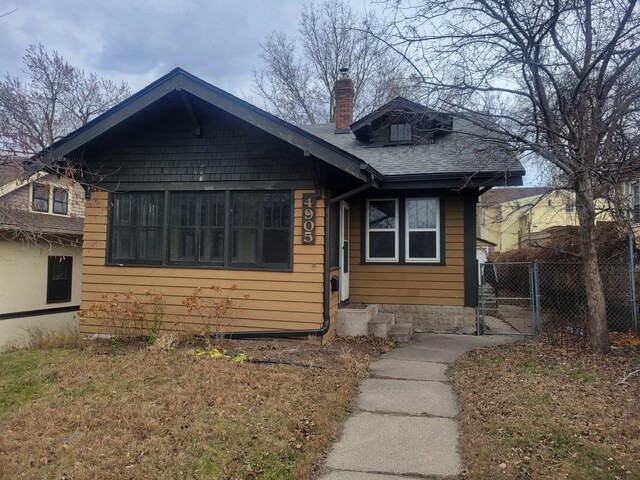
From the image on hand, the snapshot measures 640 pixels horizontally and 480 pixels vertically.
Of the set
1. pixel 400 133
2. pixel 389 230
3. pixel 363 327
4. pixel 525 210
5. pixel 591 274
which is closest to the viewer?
pixel 591 274

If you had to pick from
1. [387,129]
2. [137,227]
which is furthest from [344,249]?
[137,227]

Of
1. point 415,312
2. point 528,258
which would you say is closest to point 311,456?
point 415,312

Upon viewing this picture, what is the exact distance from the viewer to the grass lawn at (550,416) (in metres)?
3.35

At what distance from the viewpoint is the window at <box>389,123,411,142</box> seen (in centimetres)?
1092

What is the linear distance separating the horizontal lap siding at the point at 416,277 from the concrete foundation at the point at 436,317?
0.11 m

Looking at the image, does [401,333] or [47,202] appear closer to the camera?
[401,333]

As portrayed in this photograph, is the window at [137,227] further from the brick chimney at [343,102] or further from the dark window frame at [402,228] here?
the brick chimney at [343,102]

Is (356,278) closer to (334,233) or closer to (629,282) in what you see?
(334,233)

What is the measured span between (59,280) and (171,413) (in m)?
10.2

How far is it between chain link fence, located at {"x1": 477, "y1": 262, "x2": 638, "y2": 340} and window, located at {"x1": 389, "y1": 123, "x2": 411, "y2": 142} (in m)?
3.67

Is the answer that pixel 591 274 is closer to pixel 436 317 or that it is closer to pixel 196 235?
Answer: pixel 436 317

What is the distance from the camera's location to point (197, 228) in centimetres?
798

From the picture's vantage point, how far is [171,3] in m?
12.0

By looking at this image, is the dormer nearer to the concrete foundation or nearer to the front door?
the front door
